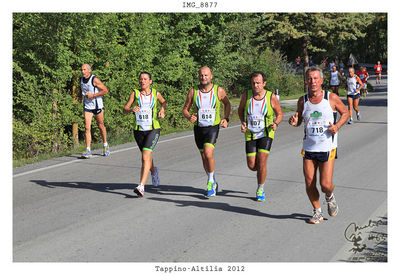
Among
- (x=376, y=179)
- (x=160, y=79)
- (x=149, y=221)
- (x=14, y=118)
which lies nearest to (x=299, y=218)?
(x=149, y=221)

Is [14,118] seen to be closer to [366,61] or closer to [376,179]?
[376,179]

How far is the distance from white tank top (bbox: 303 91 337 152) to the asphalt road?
3.29ft

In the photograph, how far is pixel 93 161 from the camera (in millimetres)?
11414

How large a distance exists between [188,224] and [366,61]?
74490 mm

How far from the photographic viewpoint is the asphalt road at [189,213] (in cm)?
601

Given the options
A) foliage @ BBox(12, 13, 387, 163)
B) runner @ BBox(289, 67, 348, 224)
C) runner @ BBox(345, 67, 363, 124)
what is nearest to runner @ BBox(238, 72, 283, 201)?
runner @ BBox(289, 67, 348, 224)

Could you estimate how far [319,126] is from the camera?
6.71 m

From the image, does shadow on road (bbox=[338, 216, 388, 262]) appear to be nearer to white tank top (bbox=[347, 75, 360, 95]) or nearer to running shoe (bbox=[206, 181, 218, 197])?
running shoe (bbox=[206, 181, 218, 197])

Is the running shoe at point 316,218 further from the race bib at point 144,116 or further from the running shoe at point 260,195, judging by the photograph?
the race bib at point 144,116

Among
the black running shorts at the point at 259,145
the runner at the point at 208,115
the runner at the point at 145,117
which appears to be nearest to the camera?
the black running shorts at the point at 259,145

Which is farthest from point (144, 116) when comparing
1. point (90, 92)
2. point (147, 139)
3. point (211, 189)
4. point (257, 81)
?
point (90, 92)

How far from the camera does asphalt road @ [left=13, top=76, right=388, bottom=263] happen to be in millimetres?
6012

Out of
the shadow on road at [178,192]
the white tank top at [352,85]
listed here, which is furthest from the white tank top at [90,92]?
the white tank top at [352,85]

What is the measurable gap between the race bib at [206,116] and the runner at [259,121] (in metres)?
0.50
